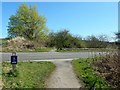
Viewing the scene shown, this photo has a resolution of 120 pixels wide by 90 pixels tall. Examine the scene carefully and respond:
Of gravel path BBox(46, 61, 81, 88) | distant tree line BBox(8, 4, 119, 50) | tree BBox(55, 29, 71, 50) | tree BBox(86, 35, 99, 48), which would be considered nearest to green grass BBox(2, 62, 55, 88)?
gravel path BBox(46, 61, 81, 88)

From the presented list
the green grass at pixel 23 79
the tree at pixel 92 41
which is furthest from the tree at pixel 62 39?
the green grass at pixel 23 79

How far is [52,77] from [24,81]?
2367 millimetres

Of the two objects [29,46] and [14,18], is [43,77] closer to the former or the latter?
[29,46]

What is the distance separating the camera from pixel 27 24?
192 ft

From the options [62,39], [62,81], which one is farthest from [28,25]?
Result: [62,81]

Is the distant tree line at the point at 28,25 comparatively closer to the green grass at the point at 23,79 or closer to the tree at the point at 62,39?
the tree at the point at 62,39

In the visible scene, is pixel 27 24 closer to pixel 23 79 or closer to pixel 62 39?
pixel 62 39

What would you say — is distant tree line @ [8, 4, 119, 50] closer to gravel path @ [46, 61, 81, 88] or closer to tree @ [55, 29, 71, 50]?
tree @ [55, 29, 71, 50]

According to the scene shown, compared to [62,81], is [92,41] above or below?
above

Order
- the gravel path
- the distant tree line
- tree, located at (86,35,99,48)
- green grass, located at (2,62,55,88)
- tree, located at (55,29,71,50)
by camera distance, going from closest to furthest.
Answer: green grass, located at (2,62,55,88) < the gravel path < tree, located at (55,29,71,50) < tree, located at (86,35,99,48) < the distant tree line

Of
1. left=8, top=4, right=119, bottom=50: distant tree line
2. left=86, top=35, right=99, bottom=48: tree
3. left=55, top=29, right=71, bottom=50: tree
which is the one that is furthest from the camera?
left=8, top=4, right=119, bottom=50: distant tree line

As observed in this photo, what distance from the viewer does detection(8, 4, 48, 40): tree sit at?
58.2 m

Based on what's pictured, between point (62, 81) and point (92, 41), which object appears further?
point (92, 41)

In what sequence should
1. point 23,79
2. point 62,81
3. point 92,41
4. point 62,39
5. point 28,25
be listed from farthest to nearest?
1. point 28,25
2. point 92,41
3. point 62,39
4. point 62,81
5. point 23,79
